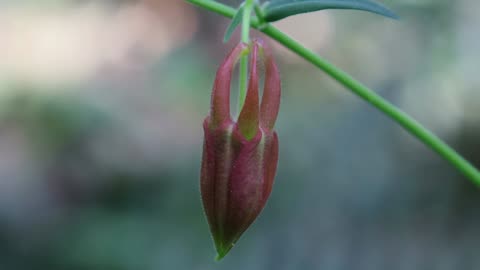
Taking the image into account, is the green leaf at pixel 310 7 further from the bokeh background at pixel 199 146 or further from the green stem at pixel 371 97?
the bokeh background at pixel 199 146

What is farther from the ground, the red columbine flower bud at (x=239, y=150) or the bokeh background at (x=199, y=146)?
the bokeh background at (x=199, y=146)

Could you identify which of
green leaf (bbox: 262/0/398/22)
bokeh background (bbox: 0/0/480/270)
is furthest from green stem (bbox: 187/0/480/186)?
bokeh background (bbox: 0/0/480/270)

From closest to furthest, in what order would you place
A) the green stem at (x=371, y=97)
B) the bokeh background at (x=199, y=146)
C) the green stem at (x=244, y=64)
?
1. the green stem at (x=244, y=64)
2. the green stem at (x=371, y=97)
3. the bokeh background at (x=199, y=146)

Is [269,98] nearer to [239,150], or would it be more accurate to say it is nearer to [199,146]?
[239,150]

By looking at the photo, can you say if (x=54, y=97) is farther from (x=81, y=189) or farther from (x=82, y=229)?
(x=82, y=229)

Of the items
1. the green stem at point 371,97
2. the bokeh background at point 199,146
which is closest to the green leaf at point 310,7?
the green stem at point 371,97
